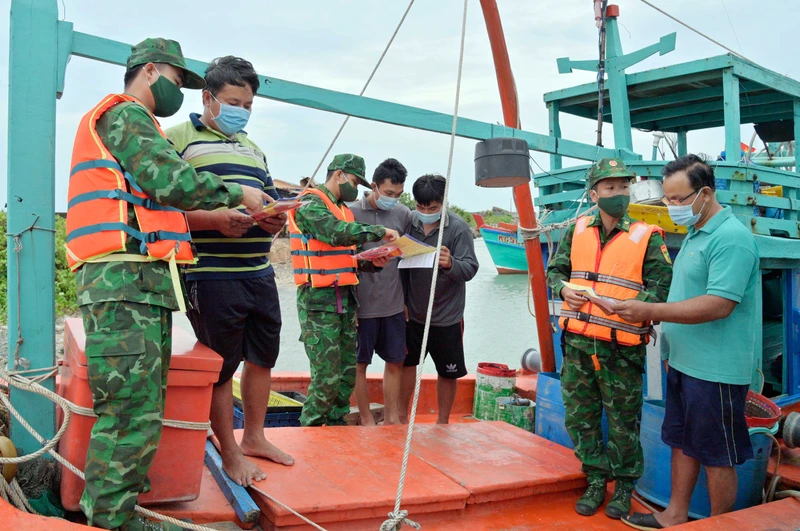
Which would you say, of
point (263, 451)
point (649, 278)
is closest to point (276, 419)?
point (263, 451)

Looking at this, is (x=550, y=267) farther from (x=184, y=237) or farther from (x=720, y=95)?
(x=720, y=95)

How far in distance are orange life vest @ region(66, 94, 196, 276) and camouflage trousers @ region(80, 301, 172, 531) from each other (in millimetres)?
198

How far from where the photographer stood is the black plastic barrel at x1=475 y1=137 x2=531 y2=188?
406 cm

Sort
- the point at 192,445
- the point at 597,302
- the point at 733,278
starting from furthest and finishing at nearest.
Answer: the point at 597,302 → the point at 733,278 → the point at 192,445

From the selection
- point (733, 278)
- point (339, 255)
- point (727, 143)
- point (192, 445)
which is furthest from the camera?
point (727, 143)

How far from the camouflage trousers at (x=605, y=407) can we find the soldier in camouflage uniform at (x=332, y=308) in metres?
1.37

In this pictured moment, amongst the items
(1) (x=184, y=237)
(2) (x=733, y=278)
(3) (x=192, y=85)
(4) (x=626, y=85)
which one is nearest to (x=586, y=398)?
(2) (x=733, y=278)

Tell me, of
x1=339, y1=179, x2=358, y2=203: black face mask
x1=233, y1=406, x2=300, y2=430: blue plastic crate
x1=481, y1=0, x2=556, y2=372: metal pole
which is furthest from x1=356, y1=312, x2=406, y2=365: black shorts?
x1=481, y1=0, x2=556, y2=372: metal pole

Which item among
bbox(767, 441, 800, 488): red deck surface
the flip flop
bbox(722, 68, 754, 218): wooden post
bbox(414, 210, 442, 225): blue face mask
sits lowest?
the flip flop

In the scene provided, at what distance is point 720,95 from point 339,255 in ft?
13.6

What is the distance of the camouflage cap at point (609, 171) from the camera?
135 inches

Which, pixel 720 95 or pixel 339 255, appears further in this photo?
pixel 720 95

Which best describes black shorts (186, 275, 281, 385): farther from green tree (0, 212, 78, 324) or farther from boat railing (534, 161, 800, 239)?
green tree (0, 212, 78, 324)

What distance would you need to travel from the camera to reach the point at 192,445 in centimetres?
260
